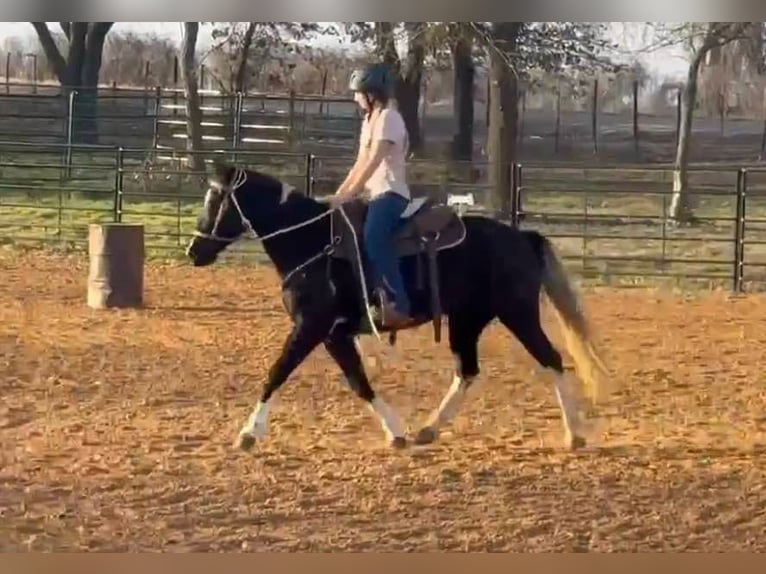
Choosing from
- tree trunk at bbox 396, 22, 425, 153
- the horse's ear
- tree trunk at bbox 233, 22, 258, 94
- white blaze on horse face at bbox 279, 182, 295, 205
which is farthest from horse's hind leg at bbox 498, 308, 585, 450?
tree trunk at bbox 233, 22, 258, 94

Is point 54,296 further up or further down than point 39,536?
further up

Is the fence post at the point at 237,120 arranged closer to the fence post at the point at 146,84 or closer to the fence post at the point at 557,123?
the fence post at the point at 146,84

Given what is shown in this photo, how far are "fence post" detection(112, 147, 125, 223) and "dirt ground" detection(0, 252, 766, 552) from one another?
0.51 ft

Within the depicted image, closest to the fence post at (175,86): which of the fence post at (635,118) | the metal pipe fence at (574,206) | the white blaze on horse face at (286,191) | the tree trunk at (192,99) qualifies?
the tree trunk at (192,99)

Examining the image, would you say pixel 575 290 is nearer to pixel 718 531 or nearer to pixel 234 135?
pixel 718 531

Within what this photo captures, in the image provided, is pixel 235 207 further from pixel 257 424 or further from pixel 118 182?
pixel 257 424

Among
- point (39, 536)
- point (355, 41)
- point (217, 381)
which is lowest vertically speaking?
point (39, 536)

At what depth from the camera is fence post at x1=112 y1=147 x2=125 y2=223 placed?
13.7 ft

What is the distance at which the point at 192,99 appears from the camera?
414cm

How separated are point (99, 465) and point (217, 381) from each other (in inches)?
14.4

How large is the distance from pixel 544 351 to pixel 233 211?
0.87 metres

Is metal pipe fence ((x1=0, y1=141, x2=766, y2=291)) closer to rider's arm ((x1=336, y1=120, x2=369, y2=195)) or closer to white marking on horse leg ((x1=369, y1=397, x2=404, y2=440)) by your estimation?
rider's arm ((x1=336, y1=120, x2=369, y2=195))

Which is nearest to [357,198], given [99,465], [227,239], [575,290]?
[227,239]

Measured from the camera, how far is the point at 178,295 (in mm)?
4105
